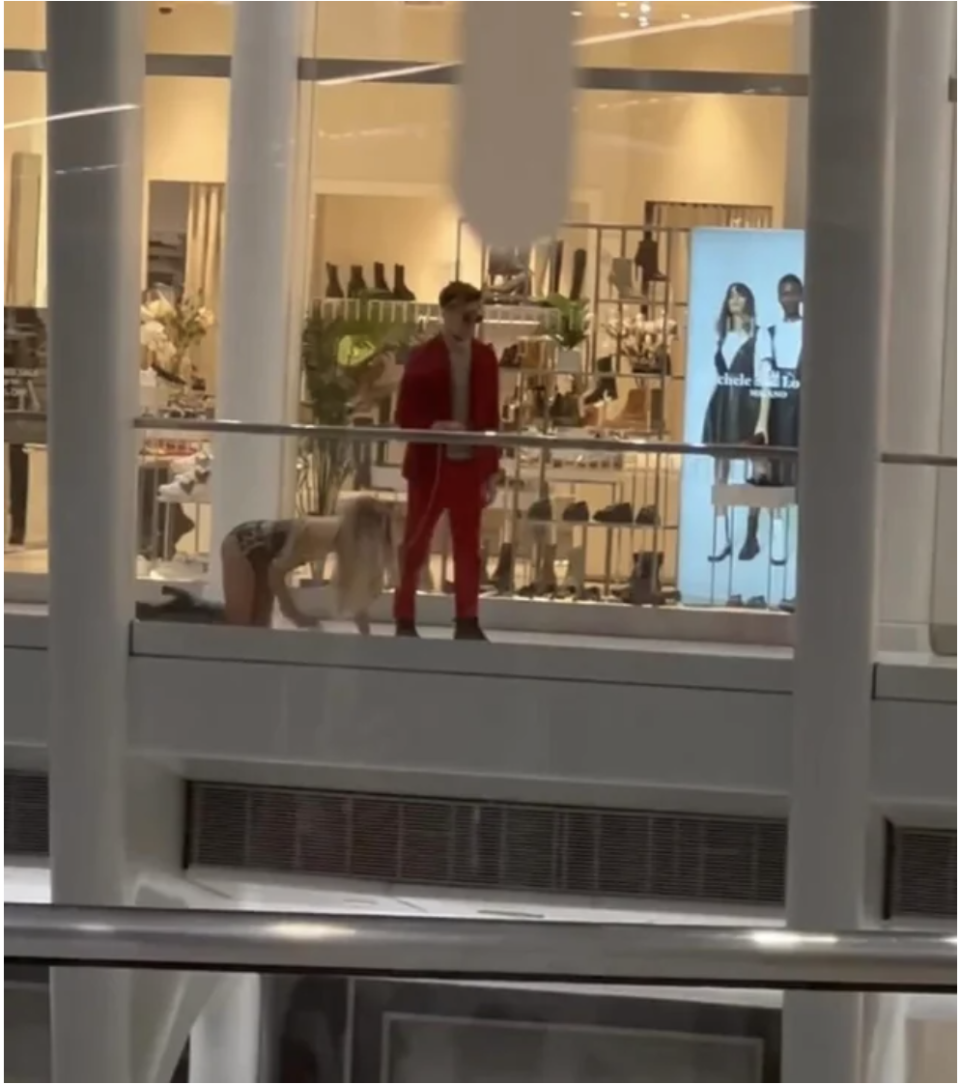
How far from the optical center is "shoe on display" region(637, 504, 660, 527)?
4160mm

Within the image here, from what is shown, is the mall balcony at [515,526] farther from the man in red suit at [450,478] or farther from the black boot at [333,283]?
the black boot at [333,283]

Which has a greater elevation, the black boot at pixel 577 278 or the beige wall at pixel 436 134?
the beige wall at pixel 436 134

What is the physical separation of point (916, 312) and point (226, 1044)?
289cm

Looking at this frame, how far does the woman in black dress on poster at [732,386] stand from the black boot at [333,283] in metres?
1.23

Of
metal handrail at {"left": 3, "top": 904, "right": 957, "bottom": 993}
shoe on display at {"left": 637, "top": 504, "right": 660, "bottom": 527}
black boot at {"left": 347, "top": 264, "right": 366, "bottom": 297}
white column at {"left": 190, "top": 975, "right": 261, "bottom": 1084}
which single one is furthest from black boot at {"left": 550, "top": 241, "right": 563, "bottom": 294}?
metal handrail at {"left": 3, "top": 904, "right": 957, "bottom": 993}

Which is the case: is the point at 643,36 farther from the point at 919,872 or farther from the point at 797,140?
the point at 919,872

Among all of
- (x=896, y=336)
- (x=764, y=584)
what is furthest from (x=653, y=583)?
(x=896, y=336)

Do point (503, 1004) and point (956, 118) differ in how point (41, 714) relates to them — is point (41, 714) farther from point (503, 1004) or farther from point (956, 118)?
point (956, 118)

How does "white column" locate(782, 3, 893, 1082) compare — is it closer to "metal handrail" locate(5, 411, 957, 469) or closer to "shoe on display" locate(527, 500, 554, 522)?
"metal handrail" locate(5, 411, 957, 469)

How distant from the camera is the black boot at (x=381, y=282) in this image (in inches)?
180

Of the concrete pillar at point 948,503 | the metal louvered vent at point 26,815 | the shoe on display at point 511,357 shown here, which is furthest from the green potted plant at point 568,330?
the metal louvered vent at point 26,815

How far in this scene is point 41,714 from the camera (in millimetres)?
4164

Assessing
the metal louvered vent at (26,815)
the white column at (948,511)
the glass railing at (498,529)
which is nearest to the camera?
the white column at (948,511)

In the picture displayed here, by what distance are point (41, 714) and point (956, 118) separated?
9.95 feet
